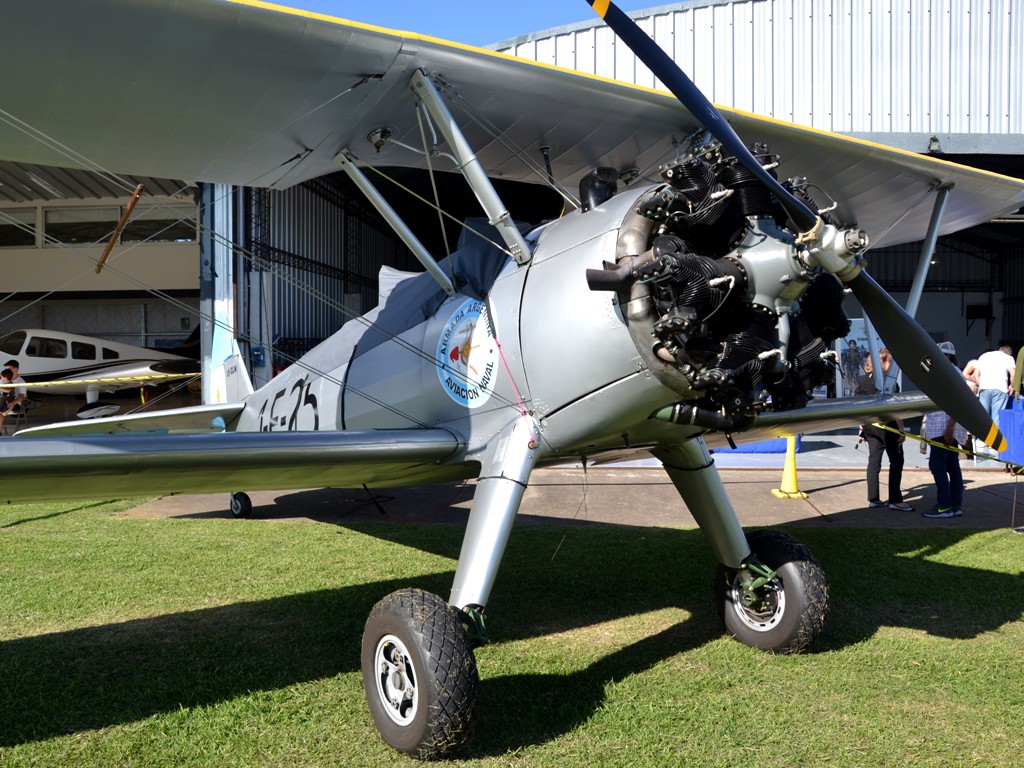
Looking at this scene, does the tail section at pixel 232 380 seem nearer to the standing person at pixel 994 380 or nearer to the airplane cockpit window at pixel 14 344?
the standing person at pixel 994 380

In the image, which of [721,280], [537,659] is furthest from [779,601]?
[721,280]

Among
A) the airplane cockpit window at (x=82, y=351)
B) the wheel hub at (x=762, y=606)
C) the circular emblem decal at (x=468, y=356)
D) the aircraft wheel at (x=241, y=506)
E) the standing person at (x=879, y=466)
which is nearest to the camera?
the circular emblem decal at (x=468, y=356)

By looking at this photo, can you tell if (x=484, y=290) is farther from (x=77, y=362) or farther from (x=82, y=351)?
(x=82, y=351)

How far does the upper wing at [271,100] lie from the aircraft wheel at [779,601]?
2.54 metres

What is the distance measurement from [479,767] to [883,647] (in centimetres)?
252

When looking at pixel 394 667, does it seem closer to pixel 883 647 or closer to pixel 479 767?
pixel 479 767

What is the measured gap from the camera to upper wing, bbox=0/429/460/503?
133 inches

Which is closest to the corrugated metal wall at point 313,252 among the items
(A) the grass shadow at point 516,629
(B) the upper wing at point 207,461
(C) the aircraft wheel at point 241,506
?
(C) the aircraft wheel at point 241,506

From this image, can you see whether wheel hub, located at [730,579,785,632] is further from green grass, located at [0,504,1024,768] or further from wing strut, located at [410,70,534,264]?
wing strut, located at [410,70,534,264]

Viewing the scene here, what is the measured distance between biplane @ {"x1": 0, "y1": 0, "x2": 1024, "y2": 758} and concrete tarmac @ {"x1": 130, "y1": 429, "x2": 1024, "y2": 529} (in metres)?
3.24

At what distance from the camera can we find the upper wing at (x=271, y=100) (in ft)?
11.8

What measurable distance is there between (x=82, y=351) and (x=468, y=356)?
21751 millimetres

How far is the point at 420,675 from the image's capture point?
324 centimetres

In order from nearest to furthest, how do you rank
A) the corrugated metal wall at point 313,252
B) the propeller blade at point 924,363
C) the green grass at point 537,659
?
the green grass at point 537,659
the propeller blade at point 924,363
the corrugated metal wall at point 313,252
